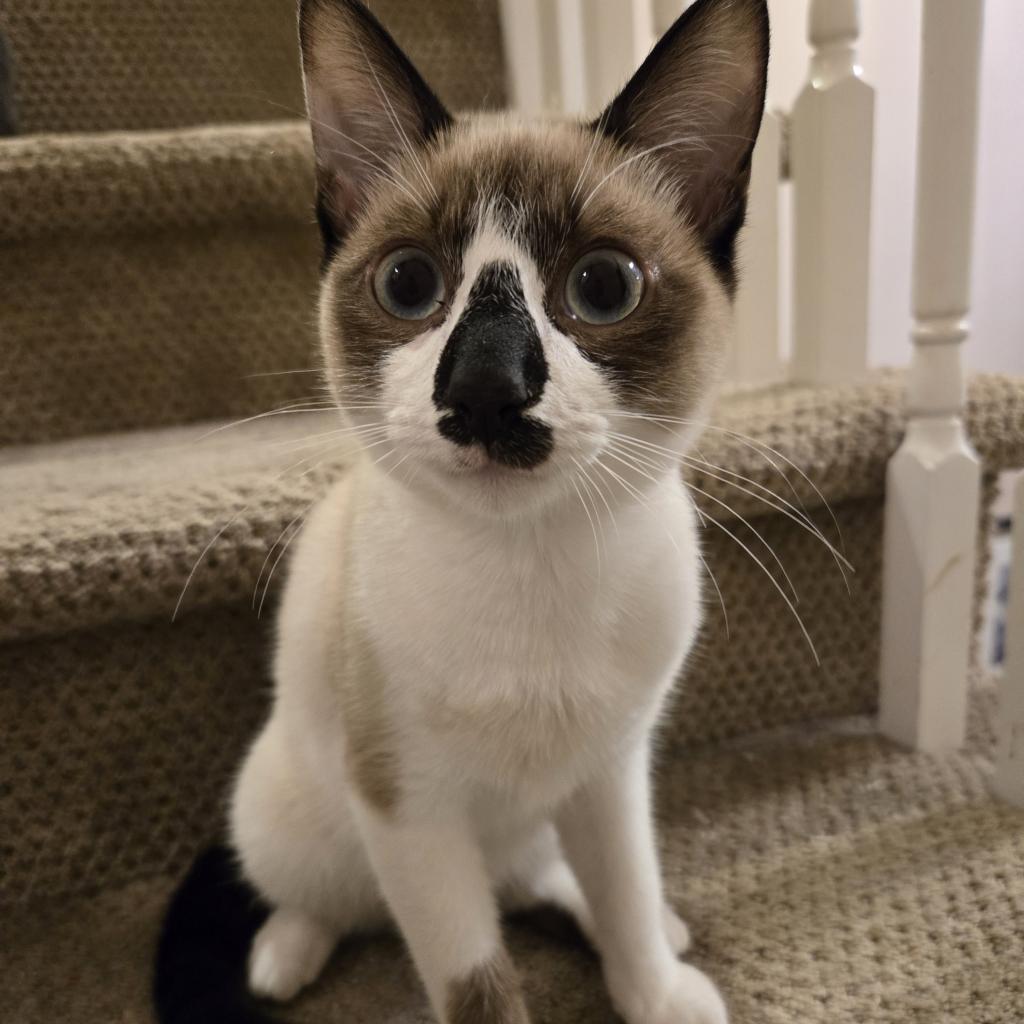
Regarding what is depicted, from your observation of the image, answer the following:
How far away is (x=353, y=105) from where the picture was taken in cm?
66

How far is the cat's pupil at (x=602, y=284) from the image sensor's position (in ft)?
1.86

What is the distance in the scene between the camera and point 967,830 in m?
0.87

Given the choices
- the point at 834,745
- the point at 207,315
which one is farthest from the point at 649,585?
the point at 207,315

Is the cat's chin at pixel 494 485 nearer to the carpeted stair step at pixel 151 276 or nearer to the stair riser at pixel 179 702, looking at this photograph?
the stair riser at pixel 179 702

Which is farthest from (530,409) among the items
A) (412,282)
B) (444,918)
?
(444,918)

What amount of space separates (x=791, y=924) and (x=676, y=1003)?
0.16 meters

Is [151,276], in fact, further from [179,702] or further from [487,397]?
[487,397]

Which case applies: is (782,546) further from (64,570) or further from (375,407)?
(64,570)

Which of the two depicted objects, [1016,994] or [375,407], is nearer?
[375,407]

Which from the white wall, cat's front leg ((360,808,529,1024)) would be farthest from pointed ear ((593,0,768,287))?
the white wall

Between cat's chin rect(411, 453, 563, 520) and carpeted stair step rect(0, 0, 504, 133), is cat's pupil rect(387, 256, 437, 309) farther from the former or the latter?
carpeted stair step rect(0, 0, 504, 133)

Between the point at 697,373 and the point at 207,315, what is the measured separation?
90cm

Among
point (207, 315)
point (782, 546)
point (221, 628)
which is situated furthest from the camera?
point (207, 315)

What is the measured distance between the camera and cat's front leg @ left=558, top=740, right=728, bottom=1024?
710mm
